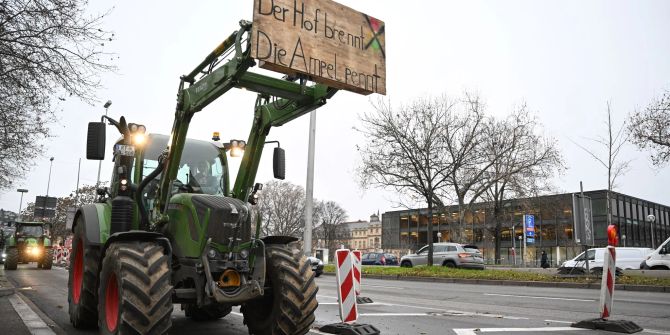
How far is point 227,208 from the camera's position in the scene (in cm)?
518

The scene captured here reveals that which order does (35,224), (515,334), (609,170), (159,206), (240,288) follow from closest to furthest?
(240,288) < (159,206) < (515,334) < (609,170) < (35,224)

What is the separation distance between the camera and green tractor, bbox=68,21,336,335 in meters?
4.67

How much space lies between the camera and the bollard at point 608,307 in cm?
682

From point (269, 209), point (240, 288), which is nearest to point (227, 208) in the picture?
point (240, 288)

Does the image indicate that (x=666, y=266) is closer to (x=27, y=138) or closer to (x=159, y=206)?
(x=159, y=206)

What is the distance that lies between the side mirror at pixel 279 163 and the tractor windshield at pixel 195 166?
714 mm

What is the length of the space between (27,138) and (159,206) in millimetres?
14165

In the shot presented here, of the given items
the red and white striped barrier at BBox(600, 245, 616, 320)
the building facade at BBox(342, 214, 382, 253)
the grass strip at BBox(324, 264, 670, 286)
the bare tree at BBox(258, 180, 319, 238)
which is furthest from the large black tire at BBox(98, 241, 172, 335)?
the building facade at BBox(342, 214, 382, 253)

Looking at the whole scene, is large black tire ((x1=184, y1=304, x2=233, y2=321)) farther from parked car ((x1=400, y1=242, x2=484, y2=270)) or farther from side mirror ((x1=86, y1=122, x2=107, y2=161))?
parked car ((x1=400, y1=242, x2=484, y2=270))

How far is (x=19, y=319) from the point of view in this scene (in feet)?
23.4

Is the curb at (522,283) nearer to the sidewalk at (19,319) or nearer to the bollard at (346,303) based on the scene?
the bollard at (346,303)

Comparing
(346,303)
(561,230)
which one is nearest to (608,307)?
(346,303)

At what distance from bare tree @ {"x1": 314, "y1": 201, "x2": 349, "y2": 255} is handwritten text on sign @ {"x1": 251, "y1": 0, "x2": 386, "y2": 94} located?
3551 inches

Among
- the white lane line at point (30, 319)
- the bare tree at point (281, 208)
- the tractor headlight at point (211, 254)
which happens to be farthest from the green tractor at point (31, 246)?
the bare tree at point (281, 208)
